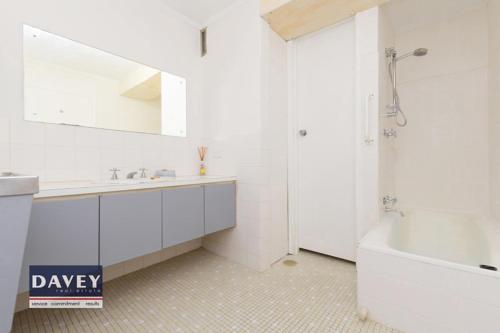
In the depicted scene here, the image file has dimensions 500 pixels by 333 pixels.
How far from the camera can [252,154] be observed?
6.02ft

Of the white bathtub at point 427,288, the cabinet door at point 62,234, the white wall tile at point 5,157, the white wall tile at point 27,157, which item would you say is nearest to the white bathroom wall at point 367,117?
the white bathtub at point 427,288

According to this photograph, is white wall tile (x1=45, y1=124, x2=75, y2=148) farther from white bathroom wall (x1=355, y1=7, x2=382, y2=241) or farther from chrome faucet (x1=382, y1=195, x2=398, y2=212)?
chrome faucet (x1=382, y1=195, x2=398, y2=212)

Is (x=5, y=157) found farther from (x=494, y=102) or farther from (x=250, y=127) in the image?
(x=494, y=102)

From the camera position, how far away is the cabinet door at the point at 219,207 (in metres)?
1.69

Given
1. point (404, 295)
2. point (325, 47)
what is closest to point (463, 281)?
point (404, 295)

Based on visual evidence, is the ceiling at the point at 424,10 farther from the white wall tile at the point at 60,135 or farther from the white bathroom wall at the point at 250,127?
the white wall tile at the point at 60,135

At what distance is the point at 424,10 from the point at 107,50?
8.26 feet

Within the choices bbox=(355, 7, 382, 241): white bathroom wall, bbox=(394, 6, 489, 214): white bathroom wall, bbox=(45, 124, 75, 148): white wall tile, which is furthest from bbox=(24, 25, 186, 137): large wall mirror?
bbox=(394, 6, 489, 214): white bathroom wall

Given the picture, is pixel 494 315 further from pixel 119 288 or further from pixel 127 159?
pixel 127 159

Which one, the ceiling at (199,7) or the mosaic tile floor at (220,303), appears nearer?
the mosaic tile floor at (220,303)

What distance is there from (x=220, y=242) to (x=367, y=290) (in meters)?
1.24

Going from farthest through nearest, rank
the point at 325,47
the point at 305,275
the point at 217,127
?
the point at 217,127 → the point at 325,47 → the point at 305,275

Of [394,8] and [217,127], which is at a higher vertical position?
[394,8]

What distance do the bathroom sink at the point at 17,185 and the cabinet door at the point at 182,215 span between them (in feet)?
2.27
